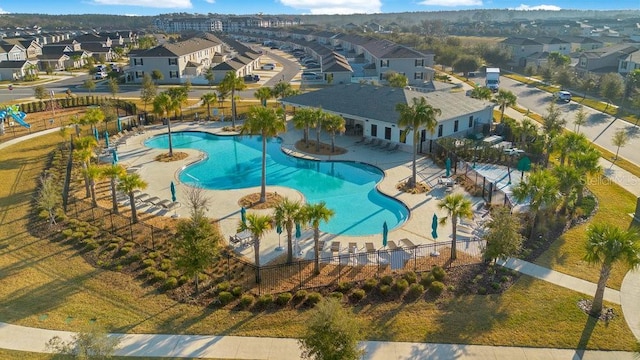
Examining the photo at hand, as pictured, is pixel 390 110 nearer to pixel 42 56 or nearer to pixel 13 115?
pixel 13 115

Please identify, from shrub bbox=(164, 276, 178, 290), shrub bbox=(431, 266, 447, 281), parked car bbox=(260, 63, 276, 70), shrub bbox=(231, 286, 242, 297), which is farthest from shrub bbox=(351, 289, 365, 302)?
parked car bbox=(260, 63, 276, 70)

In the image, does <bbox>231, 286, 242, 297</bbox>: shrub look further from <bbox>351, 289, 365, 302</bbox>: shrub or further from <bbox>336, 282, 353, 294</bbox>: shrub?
<bbox>351, 289, 365, 302</bbox>: shrub

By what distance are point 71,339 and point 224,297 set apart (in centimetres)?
665

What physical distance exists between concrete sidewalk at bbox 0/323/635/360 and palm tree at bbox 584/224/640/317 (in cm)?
293

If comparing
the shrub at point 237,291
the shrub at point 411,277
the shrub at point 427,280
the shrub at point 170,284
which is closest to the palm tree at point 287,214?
the shrub at point 237,291

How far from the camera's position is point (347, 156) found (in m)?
46.8

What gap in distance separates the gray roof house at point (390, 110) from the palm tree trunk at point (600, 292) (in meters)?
26.9

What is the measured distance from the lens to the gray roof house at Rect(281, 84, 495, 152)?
48.5 metres

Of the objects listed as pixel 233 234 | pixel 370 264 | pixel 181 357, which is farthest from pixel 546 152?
pixel 181 357

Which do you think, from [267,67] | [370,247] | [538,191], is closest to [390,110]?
[538,191]

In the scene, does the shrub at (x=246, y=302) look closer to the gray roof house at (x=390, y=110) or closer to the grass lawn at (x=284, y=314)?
the grass lawn at (x=284, y=314)

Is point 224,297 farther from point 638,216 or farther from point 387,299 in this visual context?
point 638,216

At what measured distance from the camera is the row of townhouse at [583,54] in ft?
302

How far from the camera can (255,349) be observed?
64.0 feet
